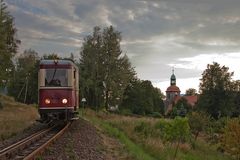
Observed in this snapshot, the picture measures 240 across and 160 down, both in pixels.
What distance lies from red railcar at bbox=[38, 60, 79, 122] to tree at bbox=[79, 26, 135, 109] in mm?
47224

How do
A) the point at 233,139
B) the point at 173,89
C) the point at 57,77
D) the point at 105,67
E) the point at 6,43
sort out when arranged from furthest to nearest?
the point at 173,89 < the point at 105,67 < the point at 6,43 < the point at 233,139 < the point at 57,77

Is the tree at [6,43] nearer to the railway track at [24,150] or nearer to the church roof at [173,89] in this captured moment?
the railway track at [24,150]

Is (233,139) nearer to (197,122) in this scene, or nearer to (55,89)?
(197,122)

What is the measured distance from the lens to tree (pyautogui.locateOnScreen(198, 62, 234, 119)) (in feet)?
277

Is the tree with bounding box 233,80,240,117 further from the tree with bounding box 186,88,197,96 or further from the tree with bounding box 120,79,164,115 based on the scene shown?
the tree with bounding box 186,88,197,96

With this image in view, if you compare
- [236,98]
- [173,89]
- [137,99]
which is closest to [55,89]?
[236,98]

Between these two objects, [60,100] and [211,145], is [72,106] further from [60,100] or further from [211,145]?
[211,145]

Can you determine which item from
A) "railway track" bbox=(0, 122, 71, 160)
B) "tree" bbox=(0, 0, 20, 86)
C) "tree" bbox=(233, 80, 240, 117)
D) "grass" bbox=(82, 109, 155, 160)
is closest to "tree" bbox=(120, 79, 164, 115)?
"tree" bbox=(233, 80, 240, 117)

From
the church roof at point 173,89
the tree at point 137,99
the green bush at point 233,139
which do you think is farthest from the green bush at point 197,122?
the church roof at point 173,89

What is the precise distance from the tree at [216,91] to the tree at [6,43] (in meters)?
40.3

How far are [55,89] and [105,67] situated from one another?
5013 centimetres

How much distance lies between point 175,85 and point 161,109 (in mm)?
63064

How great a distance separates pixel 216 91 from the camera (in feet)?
284

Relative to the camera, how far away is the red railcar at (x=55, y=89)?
20703 millimetres
